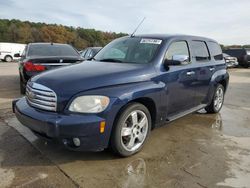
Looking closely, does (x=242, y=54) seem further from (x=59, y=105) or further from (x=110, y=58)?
(x=59, y=105)

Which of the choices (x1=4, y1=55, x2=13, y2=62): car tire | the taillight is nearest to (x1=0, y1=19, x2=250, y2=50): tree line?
(x1=4, y1=55, x2=13, y2=62): car tire

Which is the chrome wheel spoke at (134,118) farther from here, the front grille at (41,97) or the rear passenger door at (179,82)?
the front grille at (41,97)

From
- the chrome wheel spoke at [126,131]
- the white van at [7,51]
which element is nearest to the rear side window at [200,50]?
the chrome wheel spoke at [126,131]

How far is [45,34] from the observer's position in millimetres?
69562

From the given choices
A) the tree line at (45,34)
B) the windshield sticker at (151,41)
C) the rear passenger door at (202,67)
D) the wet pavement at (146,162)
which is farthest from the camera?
the tree line at (45,34)

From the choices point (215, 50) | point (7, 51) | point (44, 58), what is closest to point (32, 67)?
point (44, 58)

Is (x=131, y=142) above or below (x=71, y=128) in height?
below

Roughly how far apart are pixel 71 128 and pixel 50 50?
5227 millimetres

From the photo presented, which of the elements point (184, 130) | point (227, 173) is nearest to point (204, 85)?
→ point (184, 130)

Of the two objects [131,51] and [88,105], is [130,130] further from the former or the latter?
[131,51]

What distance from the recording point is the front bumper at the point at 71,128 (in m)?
3.27

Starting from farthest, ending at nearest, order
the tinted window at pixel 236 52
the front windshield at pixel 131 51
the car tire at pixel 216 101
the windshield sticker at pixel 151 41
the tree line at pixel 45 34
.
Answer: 1. the tree line at pixel 45 34
2. the tinted window at pixel 236 52
3. the car tire at pixel 216 101
4. the windshield sticker at pixel 151 41
5. the front windshield at pixel 131 51

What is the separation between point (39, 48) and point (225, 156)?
6064 mm

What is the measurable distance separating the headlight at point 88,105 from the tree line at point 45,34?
6026cm
